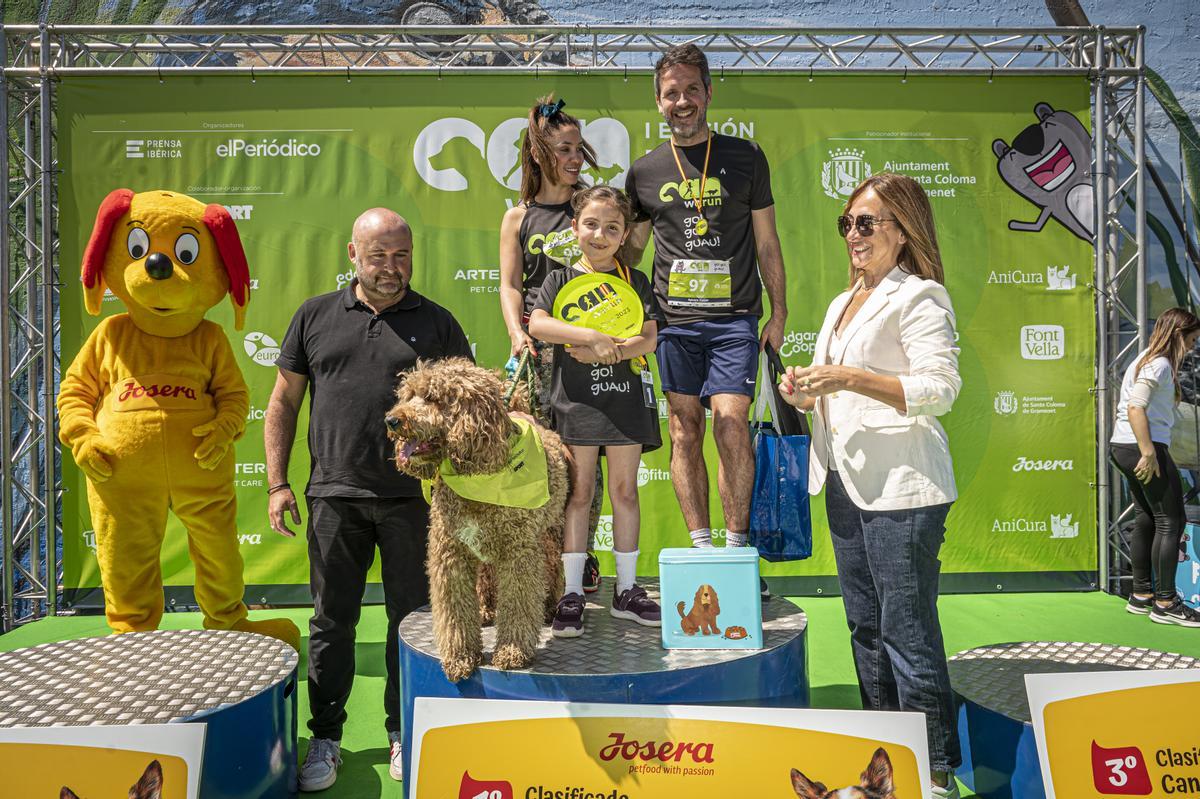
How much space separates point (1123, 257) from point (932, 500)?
17.6ft

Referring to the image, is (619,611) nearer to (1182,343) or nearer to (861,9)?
(1182,343)

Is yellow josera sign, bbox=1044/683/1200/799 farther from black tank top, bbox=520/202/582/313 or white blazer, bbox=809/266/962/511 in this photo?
black tank top, bbox=520/202/582/313

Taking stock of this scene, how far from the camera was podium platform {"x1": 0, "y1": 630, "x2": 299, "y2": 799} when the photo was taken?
2.22 meters

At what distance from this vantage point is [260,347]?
5.58 metres

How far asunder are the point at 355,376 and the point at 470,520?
82 centimetres

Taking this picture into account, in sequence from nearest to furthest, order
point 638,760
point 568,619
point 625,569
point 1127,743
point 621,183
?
1. point 638,760
2. point 1127,743
3. point 568,619
4. point 625,569
5. point 621,183

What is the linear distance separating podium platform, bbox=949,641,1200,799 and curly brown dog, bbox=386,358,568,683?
1.48m

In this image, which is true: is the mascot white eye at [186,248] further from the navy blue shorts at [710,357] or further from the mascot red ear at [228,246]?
the navy blue shorts at [710,357]

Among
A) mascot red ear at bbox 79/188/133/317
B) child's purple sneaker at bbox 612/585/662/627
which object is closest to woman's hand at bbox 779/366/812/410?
child's purple sneaker at bbox 612/585/662/627

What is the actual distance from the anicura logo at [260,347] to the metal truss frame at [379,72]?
1.19 m

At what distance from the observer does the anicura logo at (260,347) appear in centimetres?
556

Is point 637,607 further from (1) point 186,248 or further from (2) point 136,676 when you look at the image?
(1) point 186,248

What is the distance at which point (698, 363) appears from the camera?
10.9 feet

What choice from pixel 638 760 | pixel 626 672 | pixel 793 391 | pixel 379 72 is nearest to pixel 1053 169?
pixel 793 391
